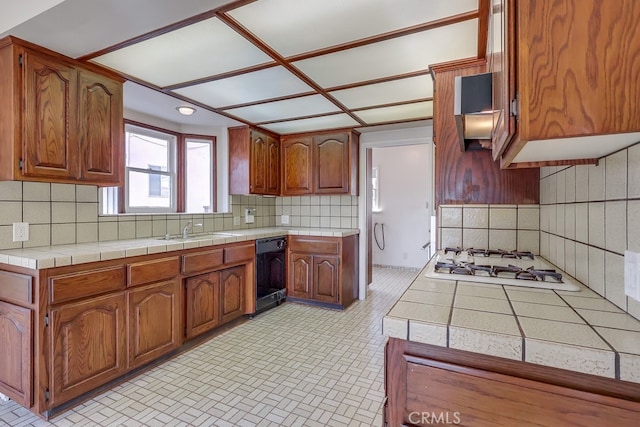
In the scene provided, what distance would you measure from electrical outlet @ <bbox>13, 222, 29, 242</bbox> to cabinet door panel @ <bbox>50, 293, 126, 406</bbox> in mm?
681

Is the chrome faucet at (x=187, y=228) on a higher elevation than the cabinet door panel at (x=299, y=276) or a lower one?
higher

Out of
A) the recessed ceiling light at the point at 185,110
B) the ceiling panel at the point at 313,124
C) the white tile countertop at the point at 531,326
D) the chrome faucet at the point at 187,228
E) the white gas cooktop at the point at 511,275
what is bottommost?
the white tile countertop at the point at 531,326

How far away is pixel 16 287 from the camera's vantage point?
173 centimetres

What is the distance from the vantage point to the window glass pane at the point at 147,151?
299cm

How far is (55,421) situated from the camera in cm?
170

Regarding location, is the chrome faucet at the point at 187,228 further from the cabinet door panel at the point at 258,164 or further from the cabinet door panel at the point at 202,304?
the cabinet door panel at the point at 258,164

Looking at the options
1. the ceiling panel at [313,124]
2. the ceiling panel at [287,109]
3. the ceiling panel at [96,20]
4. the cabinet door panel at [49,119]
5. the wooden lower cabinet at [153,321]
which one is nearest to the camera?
the ceiling panel at [96,20]

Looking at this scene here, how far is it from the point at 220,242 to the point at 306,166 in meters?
1.62

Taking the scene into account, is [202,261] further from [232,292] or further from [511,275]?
[511,275]

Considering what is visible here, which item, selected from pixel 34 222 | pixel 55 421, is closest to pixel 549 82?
pixel 55 421

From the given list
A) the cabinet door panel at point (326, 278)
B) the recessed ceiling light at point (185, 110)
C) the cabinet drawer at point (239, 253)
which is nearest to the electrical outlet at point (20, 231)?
the cabinet drawer at point (239, 253)

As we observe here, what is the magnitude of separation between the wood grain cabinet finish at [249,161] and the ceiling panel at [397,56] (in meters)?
1.56

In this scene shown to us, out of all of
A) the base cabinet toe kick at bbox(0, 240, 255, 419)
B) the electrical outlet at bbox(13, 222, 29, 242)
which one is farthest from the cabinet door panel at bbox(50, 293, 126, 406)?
the electrical outlet at bbox(13, 222, 29, 242)

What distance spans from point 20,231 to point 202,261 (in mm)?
1161
